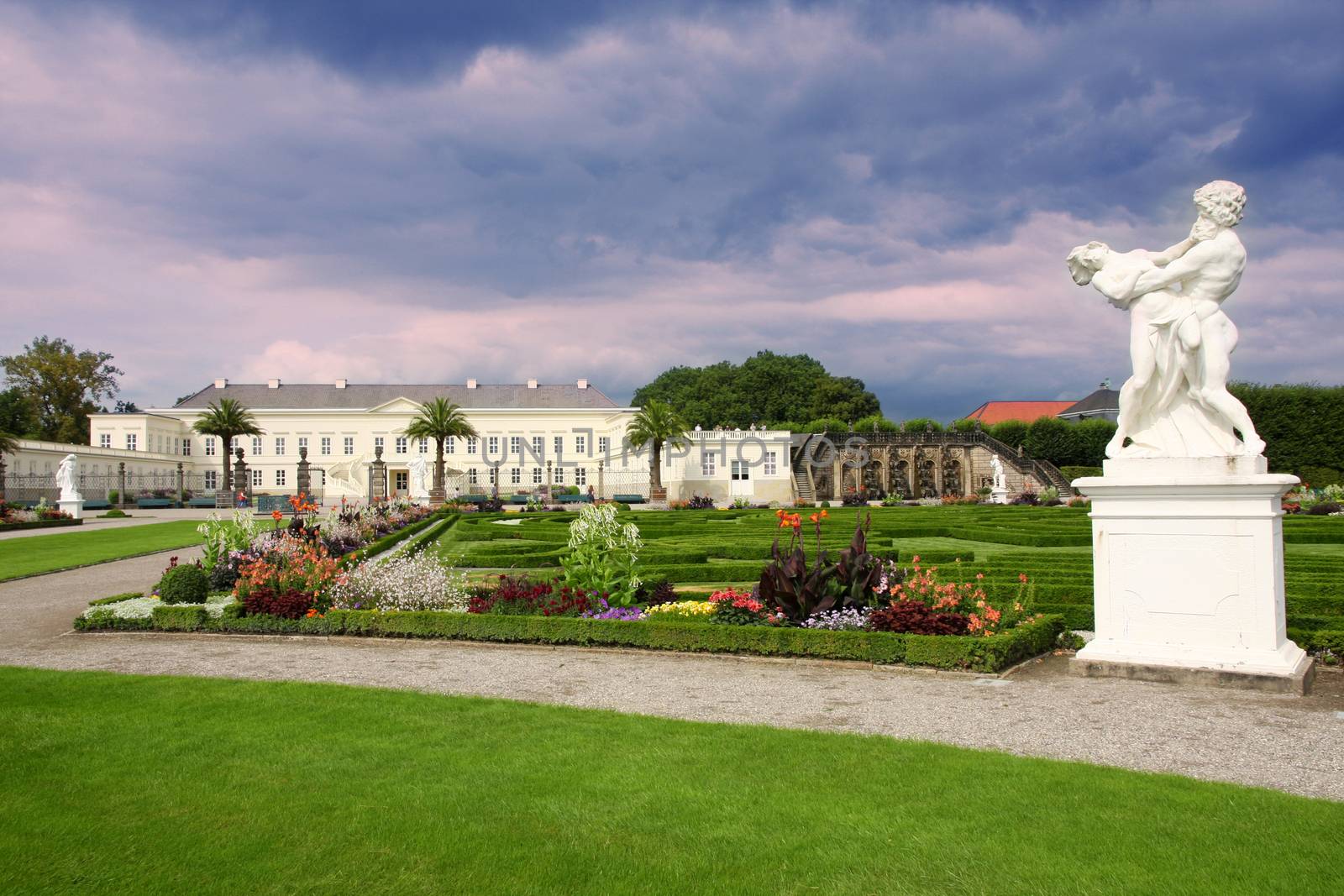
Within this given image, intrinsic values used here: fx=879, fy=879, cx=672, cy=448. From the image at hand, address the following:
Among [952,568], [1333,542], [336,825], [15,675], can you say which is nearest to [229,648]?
[15,675]

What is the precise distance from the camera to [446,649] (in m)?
8.99

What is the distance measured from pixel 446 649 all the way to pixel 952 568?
6.72 meters

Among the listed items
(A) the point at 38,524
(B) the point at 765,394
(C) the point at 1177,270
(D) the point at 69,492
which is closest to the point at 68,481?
(D) the point at 69,492

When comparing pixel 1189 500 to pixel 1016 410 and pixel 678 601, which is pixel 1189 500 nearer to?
pixel 678 601

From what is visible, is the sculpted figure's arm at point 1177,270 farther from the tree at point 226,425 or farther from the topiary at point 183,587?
the tree at point 226,425

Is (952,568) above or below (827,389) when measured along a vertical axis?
below

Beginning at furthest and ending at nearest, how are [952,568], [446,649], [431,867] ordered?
[952,568] < [446,649] < [431,867]

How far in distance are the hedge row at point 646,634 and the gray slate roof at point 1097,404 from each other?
6612cm

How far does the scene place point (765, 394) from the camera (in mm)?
66062

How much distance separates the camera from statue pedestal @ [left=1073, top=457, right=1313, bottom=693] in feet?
20.8

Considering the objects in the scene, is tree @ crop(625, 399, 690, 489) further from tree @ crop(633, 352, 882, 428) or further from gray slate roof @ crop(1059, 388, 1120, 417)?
gray slate roof @ crop(1059, 388, 1120, 417)

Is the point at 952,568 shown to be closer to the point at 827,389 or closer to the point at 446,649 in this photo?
the point at 446,649

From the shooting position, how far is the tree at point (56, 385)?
2373 inches

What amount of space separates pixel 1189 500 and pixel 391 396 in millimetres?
Result: 64380
